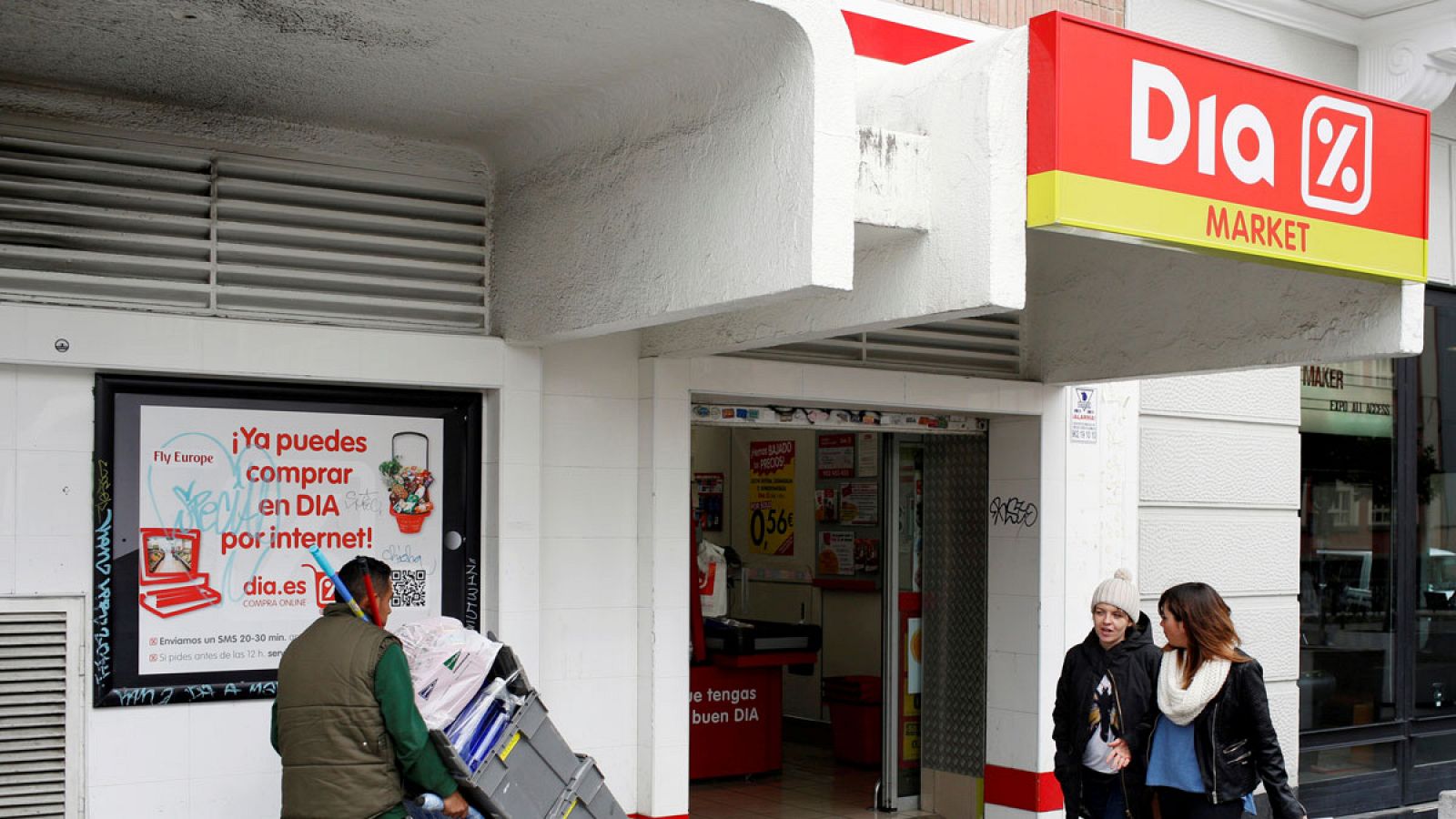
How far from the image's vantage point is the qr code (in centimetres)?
678

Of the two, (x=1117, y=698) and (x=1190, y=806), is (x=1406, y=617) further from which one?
(x=1190, y=806)

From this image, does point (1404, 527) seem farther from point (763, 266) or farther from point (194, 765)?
point (194, 765)

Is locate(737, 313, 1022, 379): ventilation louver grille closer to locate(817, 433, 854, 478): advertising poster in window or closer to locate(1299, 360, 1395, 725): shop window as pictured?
locate(1299, 360, 1395, 725): shop window

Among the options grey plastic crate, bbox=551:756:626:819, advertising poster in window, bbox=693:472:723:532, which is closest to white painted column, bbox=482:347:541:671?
grey plastic crate, bbox=551:756:626:819

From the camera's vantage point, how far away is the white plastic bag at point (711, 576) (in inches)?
430

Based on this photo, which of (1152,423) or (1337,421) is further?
(1337,421)

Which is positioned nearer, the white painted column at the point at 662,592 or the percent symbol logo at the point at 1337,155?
the percent symbol logo at the point at 1337,155

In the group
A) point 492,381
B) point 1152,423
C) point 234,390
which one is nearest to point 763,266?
point 492,381

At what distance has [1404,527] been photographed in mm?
11148

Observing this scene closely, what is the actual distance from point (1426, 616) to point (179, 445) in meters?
9.18

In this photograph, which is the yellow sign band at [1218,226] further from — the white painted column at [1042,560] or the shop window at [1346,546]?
the shop window at [1346,546]

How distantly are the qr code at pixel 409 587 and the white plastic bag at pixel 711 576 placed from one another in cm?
419

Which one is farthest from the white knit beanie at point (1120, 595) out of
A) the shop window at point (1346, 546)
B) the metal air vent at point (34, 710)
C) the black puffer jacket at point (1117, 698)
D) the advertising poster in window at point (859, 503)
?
the advertising poster in window at point (859, 503)

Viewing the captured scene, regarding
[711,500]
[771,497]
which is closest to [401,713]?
[771,497]
